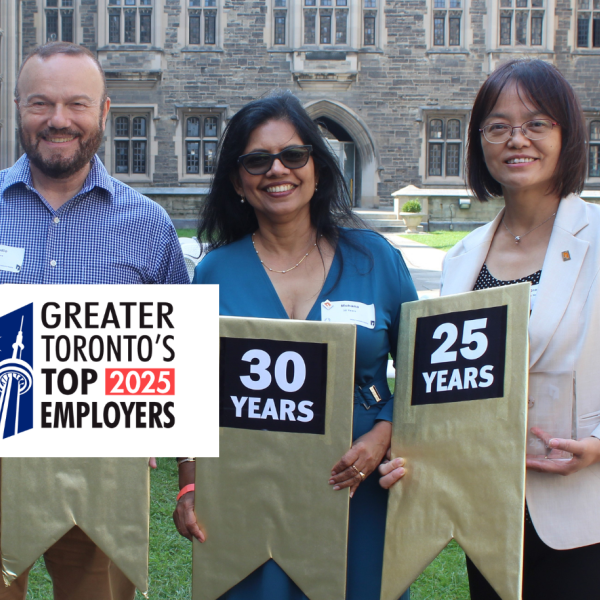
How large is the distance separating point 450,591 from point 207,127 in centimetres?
1918

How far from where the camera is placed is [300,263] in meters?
2.00

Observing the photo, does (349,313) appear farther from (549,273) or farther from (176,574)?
(176,574)

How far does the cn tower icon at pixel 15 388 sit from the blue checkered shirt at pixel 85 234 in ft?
1.04

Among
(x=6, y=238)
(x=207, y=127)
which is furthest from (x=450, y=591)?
(x=207, y=127)

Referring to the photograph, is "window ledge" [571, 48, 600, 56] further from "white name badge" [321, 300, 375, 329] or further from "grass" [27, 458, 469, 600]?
"white name badge" [321, 300, 375, 329]

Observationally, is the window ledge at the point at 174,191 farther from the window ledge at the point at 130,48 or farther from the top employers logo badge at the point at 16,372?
the top employers logo badge at the point at 16,372

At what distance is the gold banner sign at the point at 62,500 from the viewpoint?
5.53 feet

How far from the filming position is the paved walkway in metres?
8.63

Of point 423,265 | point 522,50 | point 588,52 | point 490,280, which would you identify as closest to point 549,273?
point 490,280

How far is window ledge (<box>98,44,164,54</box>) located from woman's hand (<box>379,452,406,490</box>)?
2033 cm

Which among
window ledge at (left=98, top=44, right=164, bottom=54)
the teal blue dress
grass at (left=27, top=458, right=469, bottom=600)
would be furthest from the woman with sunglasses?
window ledge at (left=98, top=44, right=164, bottom=54)

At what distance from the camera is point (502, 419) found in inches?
59.8

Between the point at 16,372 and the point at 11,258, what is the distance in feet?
1.35

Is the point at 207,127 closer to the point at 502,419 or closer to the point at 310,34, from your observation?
the point at 310,34
